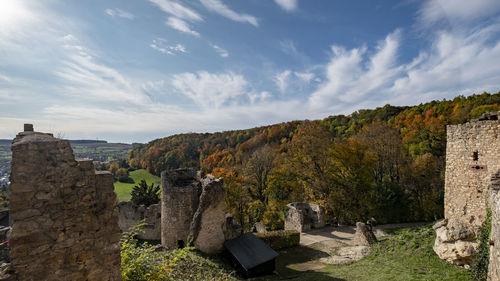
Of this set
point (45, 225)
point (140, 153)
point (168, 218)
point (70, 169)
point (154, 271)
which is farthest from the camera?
point (140, 153)

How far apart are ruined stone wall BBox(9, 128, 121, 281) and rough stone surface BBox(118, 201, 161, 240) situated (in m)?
15.1

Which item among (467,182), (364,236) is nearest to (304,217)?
(364,236)

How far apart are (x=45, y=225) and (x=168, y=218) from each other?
8632mm

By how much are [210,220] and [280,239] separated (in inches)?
238

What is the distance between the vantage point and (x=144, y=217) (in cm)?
1873

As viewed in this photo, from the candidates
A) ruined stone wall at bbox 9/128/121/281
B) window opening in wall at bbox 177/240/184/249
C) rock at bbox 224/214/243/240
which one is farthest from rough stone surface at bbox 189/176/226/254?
ruined stone wall at bbox 9/128/121/281

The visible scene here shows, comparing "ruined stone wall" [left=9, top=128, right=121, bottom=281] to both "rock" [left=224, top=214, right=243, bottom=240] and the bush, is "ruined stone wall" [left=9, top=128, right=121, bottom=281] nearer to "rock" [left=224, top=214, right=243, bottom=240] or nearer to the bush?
"rock" [left=224, top=214, right=243, bottom=240]

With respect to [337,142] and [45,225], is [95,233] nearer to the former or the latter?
[45,225]

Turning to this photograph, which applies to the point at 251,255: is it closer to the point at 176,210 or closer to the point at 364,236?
the point at 176,210

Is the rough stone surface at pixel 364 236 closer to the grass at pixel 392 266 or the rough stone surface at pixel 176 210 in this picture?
the grass at pixel 392 266

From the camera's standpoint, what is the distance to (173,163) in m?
46.8

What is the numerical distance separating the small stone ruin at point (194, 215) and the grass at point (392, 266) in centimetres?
305

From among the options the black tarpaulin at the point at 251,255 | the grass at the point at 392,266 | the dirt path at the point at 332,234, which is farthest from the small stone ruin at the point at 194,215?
the dirt path at the point at 332,234

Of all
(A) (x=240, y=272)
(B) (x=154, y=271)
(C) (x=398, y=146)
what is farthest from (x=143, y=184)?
(C) (x=398, y=146)
